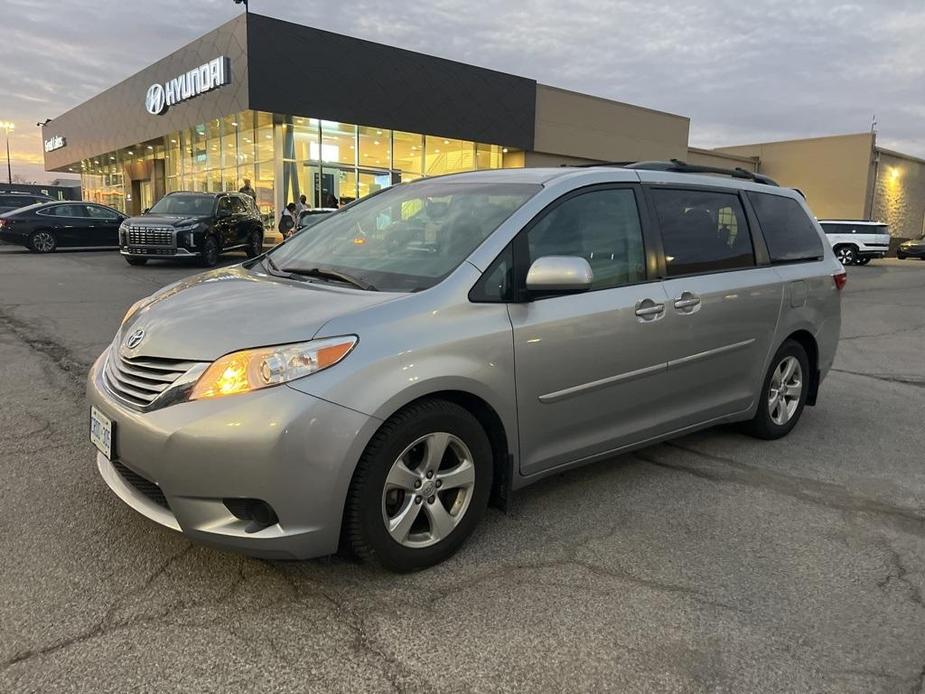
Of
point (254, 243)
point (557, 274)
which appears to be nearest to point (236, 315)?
point (557, 274)

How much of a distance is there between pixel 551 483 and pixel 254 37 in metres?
19.3

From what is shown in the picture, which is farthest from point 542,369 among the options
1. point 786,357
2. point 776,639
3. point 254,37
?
point 254,37

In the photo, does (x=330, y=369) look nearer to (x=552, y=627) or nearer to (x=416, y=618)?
(x=416, y=618)

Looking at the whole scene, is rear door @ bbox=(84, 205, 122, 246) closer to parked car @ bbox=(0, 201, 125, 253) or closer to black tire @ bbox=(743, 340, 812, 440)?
parked car @ bbox=(0, 201, 125, 253)

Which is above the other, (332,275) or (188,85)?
(188,85)

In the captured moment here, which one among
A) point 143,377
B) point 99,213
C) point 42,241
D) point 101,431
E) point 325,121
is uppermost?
point 325,121

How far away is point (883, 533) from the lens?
3393mm

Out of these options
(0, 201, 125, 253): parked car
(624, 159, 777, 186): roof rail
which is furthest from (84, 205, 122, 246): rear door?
(624, 159, 777, 186): roof rail

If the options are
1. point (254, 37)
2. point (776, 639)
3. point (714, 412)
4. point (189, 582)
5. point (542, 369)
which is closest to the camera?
point (776, 639)

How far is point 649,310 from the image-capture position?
11.6ft

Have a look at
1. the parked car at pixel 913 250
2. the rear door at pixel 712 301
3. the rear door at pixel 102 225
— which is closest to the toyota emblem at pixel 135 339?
the rear door at pixel 712 301

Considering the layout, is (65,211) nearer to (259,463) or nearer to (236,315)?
(236,315)

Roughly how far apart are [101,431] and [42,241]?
19.2 m

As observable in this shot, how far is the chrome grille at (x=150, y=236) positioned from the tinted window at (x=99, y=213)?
5.78m
